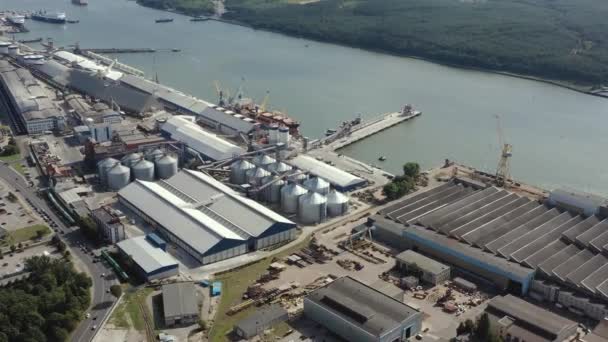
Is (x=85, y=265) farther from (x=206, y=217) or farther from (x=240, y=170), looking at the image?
(x=240, y=170)

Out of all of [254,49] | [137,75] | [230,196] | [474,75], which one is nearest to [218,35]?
[254,49]

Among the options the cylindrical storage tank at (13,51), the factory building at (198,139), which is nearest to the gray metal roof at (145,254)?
the factory building at (198,139)

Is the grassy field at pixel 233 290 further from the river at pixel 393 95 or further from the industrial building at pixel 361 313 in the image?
the river at pixel 393 95

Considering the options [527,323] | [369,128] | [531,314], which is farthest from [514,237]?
[369,128]

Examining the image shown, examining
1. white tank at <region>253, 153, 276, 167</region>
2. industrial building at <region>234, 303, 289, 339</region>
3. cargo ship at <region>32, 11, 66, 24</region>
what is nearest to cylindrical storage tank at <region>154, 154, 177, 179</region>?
white tank at <region>253, 153, 276, 167</region>

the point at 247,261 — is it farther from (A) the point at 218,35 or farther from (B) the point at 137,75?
(A) the point at 218,35

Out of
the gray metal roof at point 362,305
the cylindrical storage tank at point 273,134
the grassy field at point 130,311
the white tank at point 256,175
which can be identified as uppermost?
the cylindrical storage tank at point 273,134
